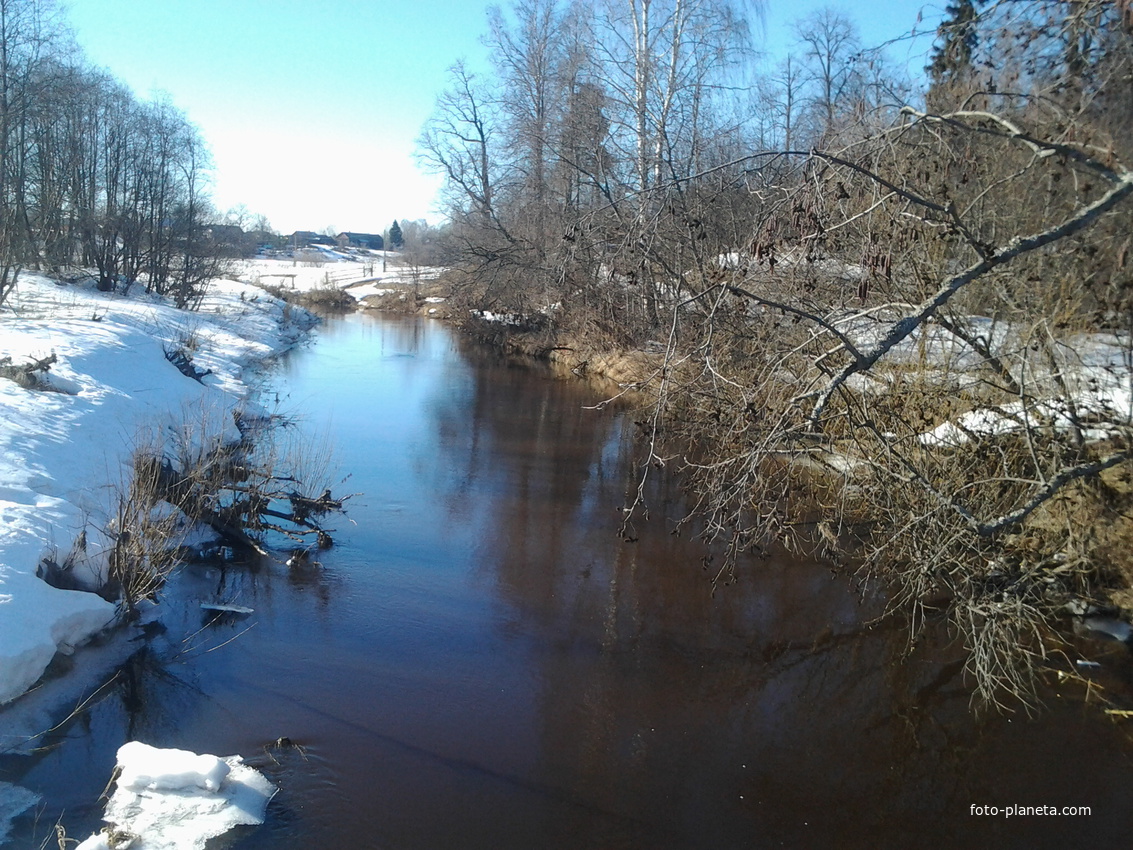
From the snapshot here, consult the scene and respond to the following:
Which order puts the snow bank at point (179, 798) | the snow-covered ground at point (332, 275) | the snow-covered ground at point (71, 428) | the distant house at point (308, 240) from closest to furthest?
the snow bank at point (179, 798), the snow-covered ground at point (71, 428), the snow-covered ground at point (332, 275), the distant house at point (308, 240)

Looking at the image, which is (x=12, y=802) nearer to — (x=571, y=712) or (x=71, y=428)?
(x=571, y=712)

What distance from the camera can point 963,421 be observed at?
7.71 meters

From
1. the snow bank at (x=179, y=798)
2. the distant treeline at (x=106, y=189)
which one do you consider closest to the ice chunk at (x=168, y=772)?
the snow bank at (x=179, y=798)

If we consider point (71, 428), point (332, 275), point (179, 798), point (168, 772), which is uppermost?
point (332, 275)

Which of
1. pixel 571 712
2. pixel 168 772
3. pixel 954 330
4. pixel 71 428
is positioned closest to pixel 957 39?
pixel 954 330

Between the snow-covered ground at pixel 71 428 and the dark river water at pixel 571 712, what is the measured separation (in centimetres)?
72

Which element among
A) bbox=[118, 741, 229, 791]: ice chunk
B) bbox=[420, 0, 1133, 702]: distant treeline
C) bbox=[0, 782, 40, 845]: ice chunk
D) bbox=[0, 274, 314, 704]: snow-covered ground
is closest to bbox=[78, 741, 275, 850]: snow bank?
bbox=[118, 741, 229, 791]: ice chunk

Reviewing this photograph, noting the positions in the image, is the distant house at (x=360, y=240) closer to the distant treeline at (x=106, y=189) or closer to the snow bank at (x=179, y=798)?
the distant treeline at (x=106, y=189)

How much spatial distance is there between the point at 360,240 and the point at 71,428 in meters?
95.6

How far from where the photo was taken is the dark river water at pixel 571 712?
5250 millimetres

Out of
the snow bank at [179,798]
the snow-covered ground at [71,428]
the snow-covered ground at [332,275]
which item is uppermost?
the snow-covered ground at [332,275]

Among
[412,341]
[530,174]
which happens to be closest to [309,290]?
[412,341]

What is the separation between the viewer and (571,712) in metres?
6.32

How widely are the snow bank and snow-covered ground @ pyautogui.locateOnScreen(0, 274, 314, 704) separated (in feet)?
4.23
